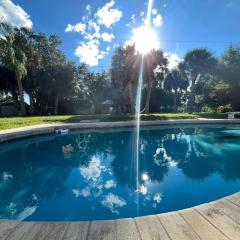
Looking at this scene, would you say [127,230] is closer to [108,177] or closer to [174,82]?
[108,177]

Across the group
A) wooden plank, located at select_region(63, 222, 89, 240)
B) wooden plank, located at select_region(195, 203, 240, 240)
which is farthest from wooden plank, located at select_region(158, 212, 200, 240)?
wooden plank, located at select_region(63, 222, 89, 240)

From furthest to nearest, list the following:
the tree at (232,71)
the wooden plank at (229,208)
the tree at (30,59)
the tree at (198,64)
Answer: the tree at (198,64) → the tree at (232,71) → the tree at (30,59) → the wooden plank at (229,208)

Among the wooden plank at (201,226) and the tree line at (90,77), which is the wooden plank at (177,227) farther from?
the tree line at (90,77)

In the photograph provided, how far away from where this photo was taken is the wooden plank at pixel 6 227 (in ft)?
9.20

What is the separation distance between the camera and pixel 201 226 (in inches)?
116

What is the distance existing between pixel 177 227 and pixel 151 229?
0.30 metres

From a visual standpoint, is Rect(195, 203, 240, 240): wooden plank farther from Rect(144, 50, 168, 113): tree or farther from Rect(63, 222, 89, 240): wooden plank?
Rect(144, 50, 168, 113): tree

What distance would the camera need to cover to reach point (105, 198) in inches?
219

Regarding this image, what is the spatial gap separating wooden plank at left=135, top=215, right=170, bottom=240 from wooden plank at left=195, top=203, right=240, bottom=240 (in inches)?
25.4

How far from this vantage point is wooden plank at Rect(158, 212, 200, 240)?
2721 millimetres

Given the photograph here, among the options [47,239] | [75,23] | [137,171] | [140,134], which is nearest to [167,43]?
[75,23]

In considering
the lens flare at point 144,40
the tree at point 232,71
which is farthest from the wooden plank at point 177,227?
the tree at point 232,71

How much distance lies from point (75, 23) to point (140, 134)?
41.4 feet

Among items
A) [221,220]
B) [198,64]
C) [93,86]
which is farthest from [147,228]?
[198,64]
